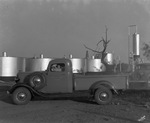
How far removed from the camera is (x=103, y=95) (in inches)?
345

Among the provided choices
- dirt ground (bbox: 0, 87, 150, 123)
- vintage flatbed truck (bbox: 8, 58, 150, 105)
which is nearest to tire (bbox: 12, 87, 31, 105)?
vintage flatbed truck (bbox: 8, 58, 150, 105)

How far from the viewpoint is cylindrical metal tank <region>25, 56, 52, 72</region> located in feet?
71.5

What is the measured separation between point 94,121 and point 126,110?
186cm

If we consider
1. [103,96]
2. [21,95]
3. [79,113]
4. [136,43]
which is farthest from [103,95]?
[136,43]

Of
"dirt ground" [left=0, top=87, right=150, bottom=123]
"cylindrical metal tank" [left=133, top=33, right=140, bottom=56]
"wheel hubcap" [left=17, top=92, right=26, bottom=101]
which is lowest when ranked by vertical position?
"dirt ground" [left=0, top=87, right=150, bottom=123]

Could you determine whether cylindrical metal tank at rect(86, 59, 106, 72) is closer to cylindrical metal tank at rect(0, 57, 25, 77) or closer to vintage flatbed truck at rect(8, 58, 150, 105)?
cylindrical metal tank at rect(0, 57, 25, 77)

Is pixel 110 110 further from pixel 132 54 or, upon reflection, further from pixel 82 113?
pixel 132 54

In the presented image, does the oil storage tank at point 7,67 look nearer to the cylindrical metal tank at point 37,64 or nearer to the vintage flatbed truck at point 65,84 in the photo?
→ the cylindrical metal tank at point 37,64

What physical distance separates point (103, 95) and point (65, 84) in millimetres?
1634

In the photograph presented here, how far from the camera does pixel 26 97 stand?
905 centimetres

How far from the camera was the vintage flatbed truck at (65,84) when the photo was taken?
8781 millimetres

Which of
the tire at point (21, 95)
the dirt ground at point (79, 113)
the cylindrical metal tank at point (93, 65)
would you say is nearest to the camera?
the dirt ground at point (79, 113)

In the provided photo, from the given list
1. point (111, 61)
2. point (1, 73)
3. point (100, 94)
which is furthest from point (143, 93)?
point (111, 61)

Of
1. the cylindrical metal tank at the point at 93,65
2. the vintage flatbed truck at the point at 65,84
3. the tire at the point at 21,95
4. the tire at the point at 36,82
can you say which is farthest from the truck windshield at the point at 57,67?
the cylindrical metal tank at the point at 93,65
